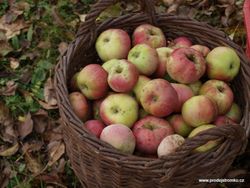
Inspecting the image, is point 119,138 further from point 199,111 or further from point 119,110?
point 199,111

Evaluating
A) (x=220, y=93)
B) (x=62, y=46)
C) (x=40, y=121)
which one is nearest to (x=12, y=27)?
(x=62, y=46)

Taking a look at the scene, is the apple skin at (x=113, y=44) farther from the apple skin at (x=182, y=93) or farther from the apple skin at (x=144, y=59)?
the apple skin at (x=182, y=93)

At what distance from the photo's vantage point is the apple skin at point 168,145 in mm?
1700

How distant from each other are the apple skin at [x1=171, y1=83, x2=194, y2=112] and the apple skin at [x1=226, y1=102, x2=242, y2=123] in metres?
0.18

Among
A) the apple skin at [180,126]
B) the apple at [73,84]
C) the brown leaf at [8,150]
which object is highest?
the apple at [73,84]

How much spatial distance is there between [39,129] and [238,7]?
145cm

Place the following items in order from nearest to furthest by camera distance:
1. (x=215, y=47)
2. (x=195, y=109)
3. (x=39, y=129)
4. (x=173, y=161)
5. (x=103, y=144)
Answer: (x=173, y=161) < (x=103, y=144) < (x=195, y=109) < (x=215, y=47) < (x=39, y=129)

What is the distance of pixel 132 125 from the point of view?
1.90m

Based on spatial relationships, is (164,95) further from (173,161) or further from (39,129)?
(39,129)

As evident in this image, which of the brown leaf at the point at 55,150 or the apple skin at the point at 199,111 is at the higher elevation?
the apple skin at the point at 199,111

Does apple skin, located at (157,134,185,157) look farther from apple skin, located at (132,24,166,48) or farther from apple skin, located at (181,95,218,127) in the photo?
apple skin, located at (132,24,166,48)

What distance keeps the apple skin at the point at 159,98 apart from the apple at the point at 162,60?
22 centimetres

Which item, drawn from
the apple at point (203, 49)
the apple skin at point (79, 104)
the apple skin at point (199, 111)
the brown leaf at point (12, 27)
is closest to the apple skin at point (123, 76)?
the apple skin at point (79, 104)

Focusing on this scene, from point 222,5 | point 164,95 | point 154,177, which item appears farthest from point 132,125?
point 222,5
